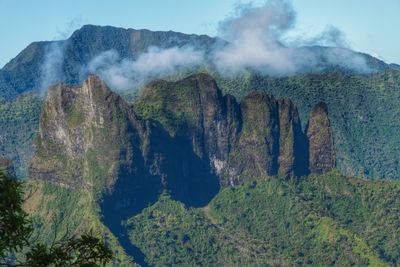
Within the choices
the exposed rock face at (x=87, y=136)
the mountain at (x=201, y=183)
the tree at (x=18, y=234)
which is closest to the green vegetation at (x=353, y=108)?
the mountain at (x=201, y=183)

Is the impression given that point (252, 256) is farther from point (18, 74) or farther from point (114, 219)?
point (18, 74)

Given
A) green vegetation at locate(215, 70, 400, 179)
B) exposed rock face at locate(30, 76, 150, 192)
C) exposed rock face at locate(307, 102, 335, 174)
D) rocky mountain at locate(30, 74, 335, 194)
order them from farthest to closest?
1. green vegetation at locate(215, 70, 400, 179)
2. exposed rock face at locate(307, 102, 335, 174)
3. rocky mountain at locate(30, 74, 335, 194)
4. exposed rock face at locate(30, 76, 150, 192)

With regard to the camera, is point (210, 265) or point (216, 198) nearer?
point (210, 265)

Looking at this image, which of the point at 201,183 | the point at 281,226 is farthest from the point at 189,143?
the point at 281,226

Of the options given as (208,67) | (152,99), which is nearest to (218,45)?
(208,67)

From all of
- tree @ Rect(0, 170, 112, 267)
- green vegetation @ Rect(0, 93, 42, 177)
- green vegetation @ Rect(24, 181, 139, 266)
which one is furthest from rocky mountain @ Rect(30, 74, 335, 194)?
tree @ Rect(0, 170, 112, 267)

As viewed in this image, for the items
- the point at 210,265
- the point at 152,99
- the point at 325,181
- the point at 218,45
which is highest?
the point at 218,45

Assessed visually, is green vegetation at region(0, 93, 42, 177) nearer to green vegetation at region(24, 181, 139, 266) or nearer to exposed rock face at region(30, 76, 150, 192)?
green vegetation at region(24, 181, 139, 266)
